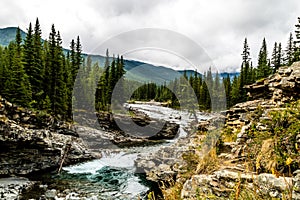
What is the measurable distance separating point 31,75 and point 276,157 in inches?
1295

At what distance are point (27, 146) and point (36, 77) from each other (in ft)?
57.9

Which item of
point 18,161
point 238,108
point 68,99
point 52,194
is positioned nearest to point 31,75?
point 68,99

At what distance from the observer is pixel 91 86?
179 ft

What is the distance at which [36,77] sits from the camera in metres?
32.4

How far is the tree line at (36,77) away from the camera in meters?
27.2

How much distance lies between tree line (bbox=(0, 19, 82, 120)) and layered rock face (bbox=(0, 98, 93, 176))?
804 cm

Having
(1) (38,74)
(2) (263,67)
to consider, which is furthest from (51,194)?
(2) (263,67)

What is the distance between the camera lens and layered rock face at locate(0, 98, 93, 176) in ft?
53.7

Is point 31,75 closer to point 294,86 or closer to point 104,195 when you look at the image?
point 104,195

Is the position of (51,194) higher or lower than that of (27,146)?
lower

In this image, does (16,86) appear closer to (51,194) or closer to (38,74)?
(38,74)

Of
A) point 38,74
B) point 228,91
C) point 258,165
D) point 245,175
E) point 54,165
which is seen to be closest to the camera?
point 258,165

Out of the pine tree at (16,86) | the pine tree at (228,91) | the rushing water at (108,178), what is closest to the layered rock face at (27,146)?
the rushing water at (108,178)

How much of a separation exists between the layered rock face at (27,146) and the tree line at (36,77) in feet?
26.4
